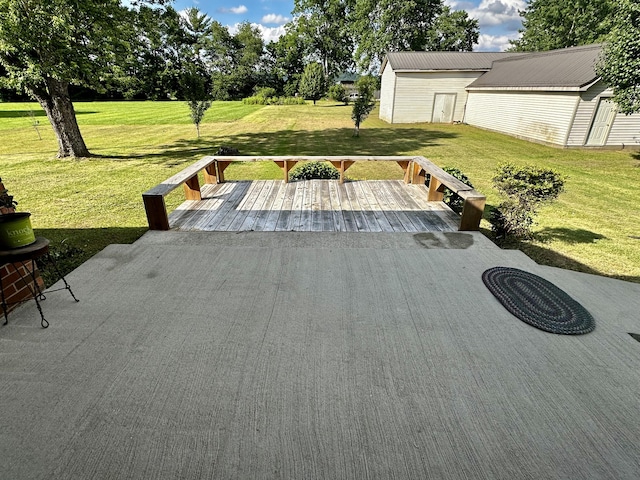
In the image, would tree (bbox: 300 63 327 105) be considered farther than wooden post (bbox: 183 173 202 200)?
Yes

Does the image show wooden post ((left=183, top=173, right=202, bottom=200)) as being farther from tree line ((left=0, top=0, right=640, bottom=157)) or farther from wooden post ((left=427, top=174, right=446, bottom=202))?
tree line ((left=0, top=0, right=640, bottom=157))

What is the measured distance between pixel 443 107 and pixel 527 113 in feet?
21.0

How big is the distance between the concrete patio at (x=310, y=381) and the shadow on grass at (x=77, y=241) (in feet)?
4.43

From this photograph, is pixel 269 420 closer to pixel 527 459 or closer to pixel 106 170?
pixel 527 459

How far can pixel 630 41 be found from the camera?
358 inches

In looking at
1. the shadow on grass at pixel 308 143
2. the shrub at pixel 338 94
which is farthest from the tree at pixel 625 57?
the shrub at pixel 338 94

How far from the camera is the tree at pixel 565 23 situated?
2716 cm

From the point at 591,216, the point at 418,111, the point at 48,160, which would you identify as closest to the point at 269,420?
the point at 591,216

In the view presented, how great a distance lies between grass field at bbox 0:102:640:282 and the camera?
17.3 ft

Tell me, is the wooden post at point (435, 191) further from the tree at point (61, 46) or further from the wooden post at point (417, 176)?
the tree at point (61, 46)

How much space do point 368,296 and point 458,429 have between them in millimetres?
1322

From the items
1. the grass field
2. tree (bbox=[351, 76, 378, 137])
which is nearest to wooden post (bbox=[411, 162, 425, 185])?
the grass field

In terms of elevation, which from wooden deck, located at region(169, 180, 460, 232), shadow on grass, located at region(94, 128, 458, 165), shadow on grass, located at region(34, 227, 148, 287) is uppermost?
wooden deck, located at region(169, 180, 460, 232)

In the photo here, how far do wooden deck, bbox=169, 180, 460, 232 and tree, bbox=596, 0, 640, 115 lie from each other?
8377mm
